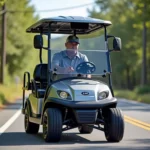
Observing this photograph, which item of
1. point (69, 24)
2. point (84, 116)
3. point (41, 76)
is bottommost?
point (84, 116)

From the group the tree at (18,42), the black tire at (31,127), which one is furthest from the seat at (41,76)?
the tree at (18,42)

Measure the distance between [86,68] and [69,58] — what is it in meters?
0.46

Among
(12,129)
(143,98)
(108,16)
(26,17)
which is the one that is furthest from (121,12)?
(12,129)

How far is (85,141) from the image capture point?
13.0 metres

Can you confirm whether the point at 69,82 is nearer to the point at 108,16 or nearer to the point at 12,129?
the point at 12,129

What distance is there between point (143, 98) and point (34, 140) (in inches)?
1038

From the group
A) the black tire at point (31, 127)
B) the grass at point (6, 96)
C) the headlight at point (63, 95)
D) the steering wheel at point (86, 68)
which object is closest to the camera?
the headlight at point (63, 95)

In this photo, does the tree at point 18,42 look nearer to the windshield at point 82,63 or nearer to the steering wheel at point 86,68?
the windshield at point 82,63

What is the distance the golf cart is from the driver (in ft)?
0.30

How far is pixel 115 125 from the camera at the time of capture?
487 inches

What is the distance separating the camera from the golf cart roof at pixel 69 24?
521 inches

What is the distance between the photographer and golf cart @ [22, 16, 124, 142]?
12164 millimetres

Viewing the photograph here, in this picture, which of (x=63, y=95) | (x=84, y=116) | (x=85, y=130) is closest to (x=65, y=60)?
(x=63, y=95)

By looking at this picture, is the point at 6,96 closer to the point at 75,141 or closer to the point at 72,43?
the point at 72,43
